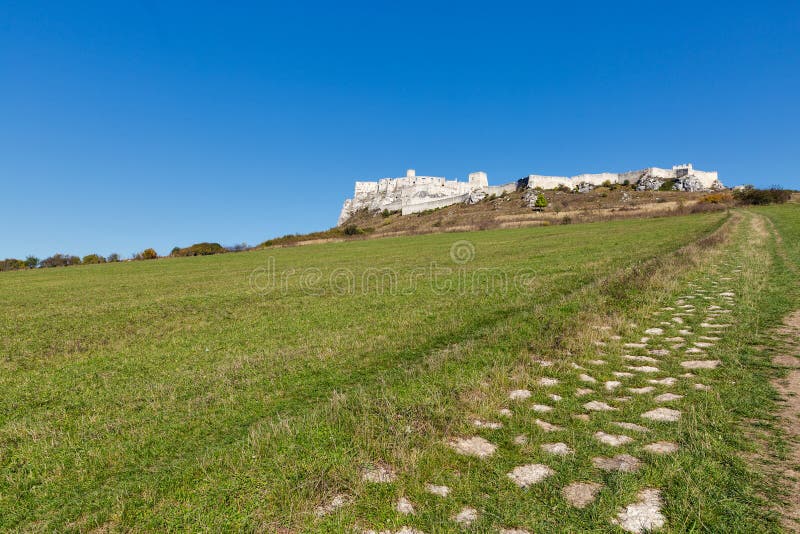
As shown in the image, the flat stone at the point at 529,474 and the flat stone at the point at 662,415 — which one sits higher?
the flat stone at the point at 662,415

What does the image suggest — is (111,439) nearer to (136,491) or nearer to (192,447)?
(192,447)

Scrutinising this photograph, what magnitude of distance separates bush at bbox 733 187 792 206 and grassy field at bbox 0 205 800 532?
78.8 m

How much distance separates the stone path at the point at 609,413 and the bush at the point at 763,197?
293ft

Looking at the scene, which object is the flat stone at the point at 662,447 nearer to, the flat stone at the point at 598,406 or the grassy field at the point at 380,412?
the grassy field at the point at 380,412

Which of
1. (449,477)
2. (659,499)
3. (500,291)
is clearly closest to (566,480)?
(659,499)

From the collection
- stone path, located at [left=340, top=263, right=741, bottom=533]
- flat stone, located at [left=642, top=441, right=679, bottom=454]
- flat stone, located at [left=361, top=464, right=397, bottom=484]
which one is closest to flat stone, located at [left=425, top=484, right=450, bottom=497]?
stone path, located at [left=340, top=263, right=741, bottom=533]

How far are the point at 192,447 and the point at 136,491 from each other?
5.57 feet

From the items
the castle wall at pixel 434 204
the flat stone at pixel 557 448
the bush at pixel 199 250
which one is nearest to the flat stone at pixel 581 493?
the flat stone at pixel 557 448

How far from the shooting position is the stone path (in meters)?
4.31

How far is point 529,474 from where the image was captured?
4762 millimetres

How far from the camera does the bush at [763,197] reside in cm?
7225

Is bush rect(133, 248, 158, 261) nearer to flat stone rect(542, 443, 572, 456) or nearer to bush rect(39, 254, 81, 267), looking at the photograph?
bush rect(39, 254, 81, 267)

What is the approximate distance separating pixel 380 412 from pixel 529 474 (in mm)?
2595

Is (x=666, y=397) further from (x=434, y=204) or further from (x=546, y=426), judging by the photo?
(x=434, y=204)
